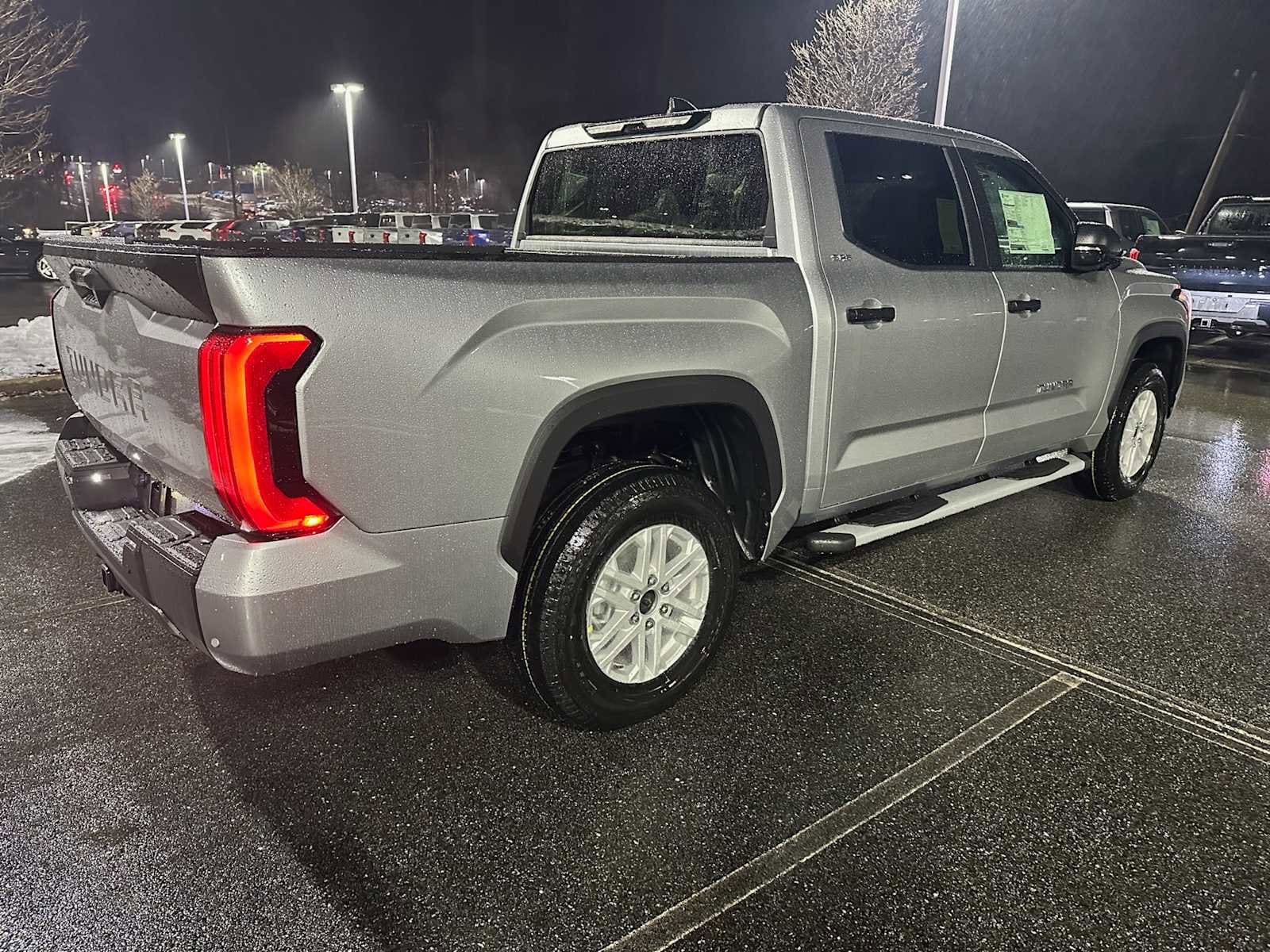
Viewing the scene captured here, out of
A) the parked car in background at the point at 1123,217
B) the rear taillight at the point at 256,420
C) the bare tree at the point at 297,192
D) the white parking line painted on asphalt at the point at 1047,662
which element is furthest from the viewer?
the bare tree at the point at 297,192

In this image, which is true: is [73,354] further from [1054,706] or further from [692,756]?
[1054,706]

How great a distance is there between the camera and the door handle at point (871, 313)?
10.8 feet

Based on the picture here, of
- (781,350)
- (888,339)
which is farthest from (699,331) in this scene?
(888,339)

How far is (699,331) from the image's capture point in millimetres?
2855

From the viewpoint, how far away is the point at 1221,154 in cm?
2517

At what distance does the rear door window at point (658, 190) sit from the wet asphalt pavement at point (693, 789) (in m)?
1.63

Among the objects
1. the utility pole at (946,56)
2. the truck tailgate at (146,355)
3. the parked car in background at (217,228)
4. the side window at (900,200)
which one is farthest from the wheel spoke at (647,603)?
the parked car in background at (217,228)

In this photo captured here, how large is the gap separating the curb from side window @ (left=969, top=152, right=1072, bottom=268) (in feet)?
25.6

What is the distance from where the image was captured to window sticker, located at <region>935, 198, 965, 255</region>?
3875 millimetres

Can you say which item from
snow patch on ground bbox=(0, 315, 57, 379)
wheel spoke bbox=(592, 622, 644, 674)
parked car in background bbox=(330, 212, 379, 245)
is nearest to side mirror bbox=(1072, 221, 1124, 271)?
wheel spoke bbox=(592, 622, 644, 674)

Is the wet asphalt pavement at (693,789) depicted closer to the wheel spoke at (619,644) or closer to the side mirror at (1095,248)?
the wheel spoke at (619,644)

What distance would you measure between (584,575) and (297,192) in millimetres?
68606

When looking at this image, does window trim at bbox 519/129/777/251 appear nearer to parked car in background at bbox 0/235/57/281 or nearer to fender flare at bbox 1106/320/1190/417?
fender flare at bbox 1106/320/1190/417

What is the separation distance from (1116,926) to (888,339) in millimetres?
2040
